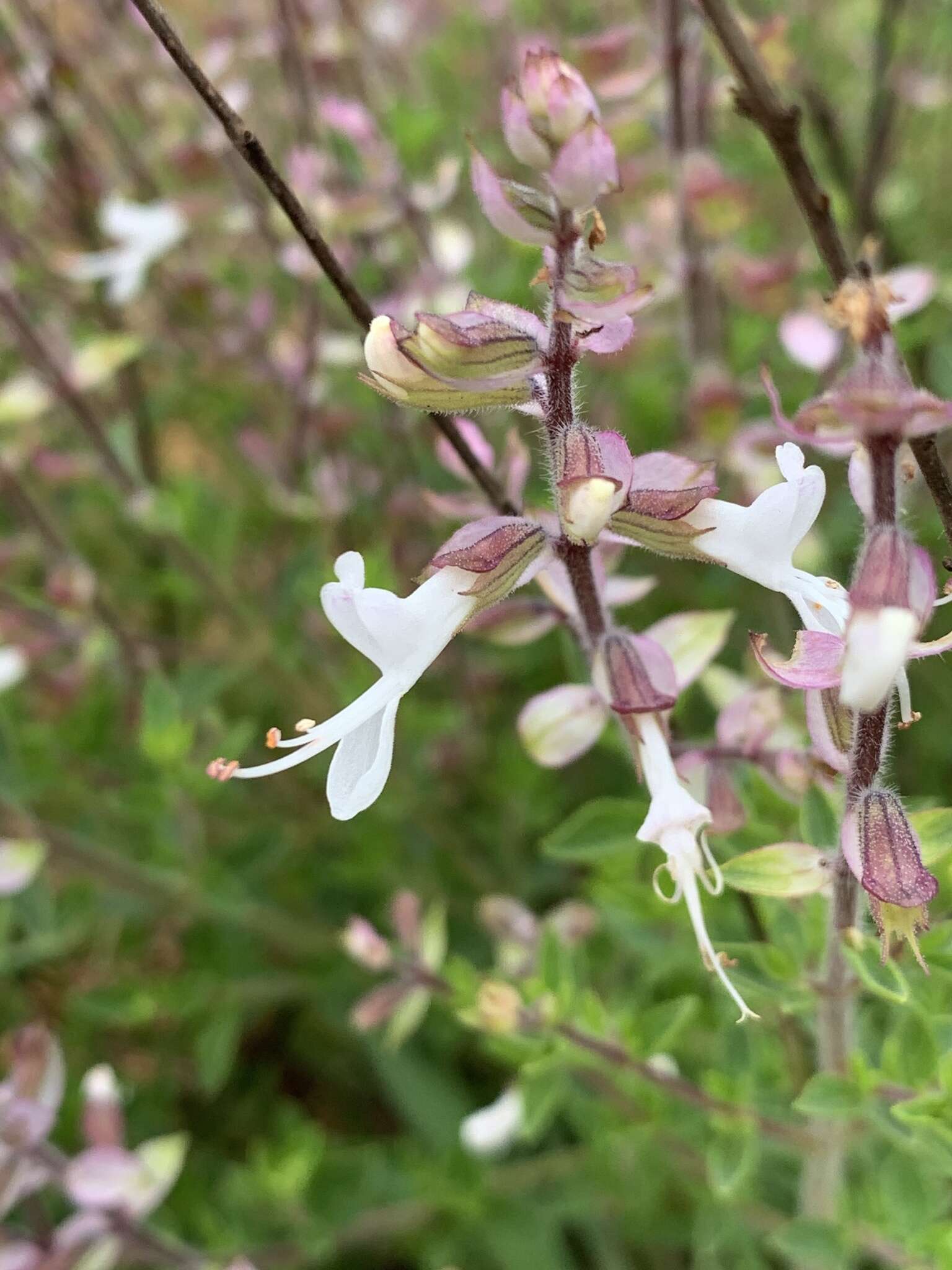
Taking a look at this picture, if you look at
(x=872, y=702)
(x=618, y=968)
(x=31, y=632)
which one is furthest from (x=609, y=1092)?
(x=31, y=632)

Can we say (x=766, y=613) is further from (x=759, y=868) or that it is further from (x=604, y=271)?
(x=604, y=271)

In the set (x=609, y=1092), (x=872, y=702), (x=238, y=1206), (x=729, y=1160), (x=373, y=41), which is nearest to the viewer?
(x=872, y=702)

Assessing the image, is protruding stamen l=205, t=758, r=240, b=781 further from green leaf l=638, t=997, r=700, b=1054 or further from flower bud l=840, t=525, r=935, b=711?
green leaf l=638, t=997, r=700, b=1054

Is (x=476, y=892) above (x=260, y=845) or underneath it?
underneath

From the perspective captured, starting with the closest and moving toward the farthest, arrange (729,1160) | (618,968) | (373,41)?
1. (729,1160)
2. (618,968)
3. (373,41)

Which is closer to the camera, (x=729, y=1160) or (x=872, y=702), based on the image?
(x=872, y=702)

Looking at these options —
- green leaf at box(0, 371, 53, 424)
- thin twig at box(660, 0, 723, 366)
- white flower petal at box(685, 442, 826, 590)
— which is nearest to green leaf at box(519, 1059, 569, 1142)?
white flower petal at box(685, 442, 826, 590)

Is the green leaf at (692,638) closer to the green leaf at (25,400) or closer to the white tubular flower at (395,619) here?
the white tubular flower at (395,619)

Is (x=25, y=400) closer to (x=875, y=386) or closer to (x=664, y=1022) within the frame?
(x=664, y=1022)
